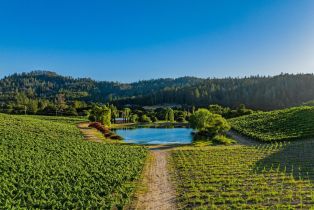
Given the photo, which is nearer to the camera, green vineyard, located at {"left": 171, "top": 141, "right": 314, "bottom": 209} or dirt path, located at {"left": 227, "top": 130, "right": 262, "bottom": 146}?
green vineyard, located at {"left": 171, "top": 141, "right": 314, "bottom": 209}

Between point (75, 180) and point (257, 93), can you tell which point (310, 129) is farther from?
point (257, 93)

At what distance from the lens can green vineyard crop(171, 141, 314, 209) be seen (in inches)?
792

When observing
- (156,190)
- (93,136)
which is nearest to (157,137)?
(93,136)

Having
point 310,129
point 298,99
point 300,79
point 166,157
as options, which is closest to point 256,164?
point 166,157

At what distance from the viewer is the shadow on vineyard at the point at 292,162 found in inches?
1094

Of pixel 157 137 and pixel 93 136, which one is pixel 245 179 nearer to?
pixel 93 136

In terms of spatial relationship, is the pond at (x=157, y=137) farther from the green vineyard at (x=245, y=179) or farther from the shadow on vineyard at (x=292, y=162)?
the shadow on vineyard at (x=292, y=162)

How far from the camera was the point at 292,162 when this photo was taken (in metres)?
32.8

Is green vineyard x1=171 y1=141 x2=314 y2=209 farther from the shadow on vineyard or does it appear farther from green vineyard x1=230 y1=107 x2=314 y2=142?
green vineyard x1=230 y1=107 x2=314 y2=142

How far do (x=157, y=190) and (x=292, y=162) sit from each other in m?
16.7

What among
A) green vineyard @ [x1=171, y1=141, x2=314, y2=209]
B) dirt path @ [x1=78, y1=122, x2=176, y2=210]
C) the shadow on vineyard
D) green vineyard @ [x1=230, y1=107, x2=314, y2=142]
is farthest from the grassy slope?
green vineyard @ [x1=230, y1=107, x2=314, y2=142]

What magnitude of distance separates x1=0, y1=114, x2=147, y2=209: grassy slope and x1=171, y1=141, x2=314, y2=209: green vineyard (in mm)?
4623

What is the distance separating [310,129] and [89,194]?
46.4 metres

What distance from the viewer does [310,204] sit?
63.2 feet
